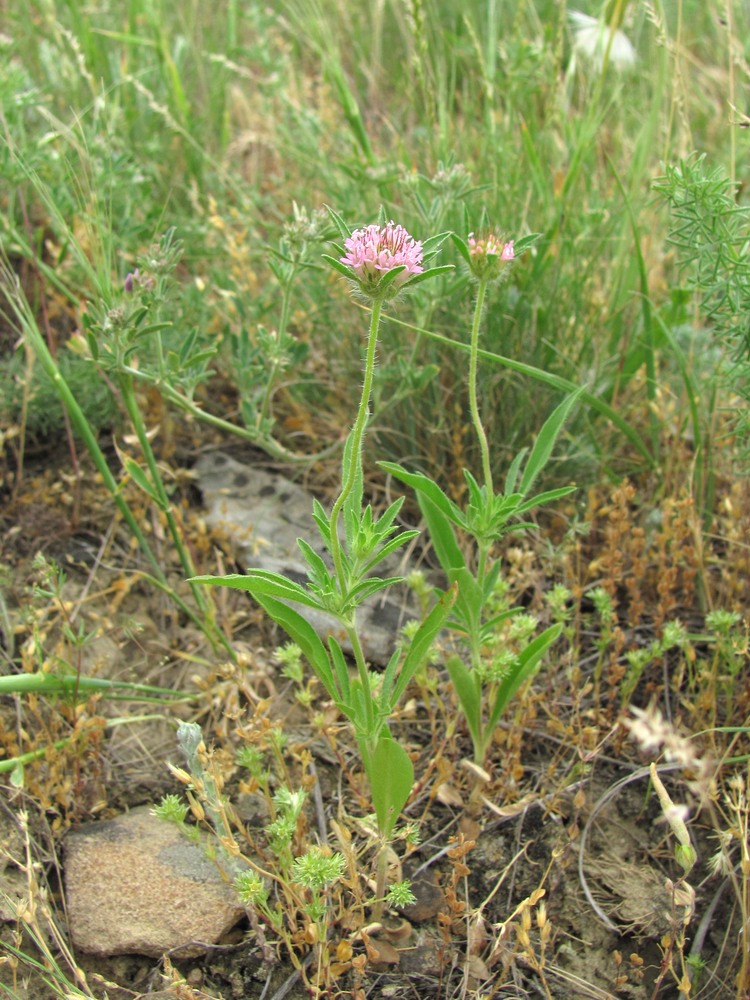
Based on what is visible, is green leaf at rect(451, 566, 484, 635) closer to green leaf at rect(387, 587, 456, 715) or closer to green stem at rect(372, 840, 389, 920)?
green leaf at rect(387, 587, 456, 715)

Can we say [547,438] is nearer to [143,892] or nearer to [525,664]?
[525,664]

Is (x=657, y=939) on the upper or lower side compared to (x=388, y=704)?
lower

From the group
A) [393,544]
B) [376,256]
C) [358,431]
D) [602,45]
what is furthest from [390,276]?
[602,45]

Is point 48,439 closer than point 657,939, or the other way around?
point 657,939

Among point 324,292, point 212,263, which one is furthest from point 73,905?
point 212,263

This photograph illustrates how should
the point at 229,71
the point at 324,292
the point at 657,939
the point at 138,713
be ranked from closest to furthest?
the point at 657,939 < the point at 138,713 < the point at 324,292 < the point at 229,71

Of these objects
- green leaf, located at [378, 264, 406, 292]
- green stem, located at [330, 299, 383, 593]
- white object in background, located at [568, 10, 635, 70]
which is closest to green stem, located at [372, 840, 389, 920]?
green stem, located at [330, 299, 383, 593]

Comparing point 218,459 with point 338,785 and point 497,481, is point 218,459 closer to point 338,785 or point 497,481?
point 497,481

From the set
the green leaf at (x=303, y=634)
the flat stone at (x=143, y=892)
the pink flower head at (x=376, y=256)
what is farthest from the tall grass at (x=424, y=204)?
the flat stone at (x=143, y=892)
